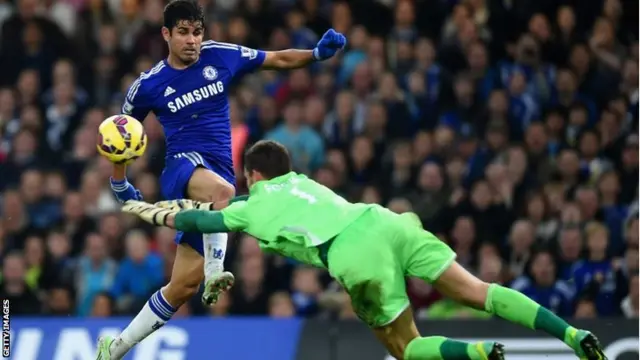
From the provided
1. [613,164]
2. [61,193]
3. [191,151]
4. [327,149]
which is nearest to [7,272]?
[61,193]

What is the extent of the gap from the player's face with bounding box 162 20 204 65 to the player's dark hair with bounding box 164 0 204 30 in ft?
0.07

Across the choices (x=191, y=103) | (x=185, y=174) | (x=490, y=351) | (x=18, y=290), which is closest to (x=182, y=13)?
(x=191, y=103)

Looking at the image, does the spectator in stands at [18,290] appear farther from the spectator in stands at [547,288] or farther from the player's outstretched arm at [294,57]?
the player's outstretched arm at [294,57]

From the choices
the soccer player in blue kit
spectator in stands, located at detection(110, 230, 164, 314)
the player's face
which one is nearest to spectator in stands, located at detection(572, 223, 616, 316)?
spectator in stands, located at detection(110, 230, 164, 314)

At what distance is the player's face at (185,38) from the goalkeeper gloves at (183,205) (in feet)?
3.59

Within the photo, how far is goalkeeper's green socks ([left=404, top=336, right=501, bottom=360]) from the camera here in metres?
10.2

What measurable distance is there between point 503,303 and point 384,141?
601 cm

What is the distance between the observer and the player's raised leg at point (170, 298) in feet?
38.3

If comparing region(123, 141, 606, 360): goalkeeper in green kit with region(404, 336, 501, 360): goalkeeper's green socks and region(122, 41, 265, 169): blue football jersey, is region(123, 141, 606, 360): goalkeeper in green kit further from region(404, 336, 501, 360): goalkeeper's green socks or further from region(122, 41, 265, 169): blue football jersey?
region(122, 41, 265, 169): blue football jersey

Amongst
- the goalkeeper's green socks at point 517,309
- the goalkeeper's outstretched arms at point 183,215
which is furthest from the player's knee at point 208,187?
the goalkeeper's green socks at point 517,309

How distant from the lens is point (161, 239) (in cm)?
1596

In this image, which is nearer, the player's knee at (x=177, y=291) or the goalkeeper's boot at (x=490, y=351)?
the goalkeeper's boot at (x=490, y=351)

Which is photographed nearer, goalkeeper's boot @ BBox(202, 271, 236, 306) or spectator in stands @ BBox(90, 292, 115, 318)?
goalkeeper's boot @ BBox(202, 271, 236, 306)

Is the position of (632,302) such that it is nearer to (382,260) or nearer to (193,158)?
(382,260)
